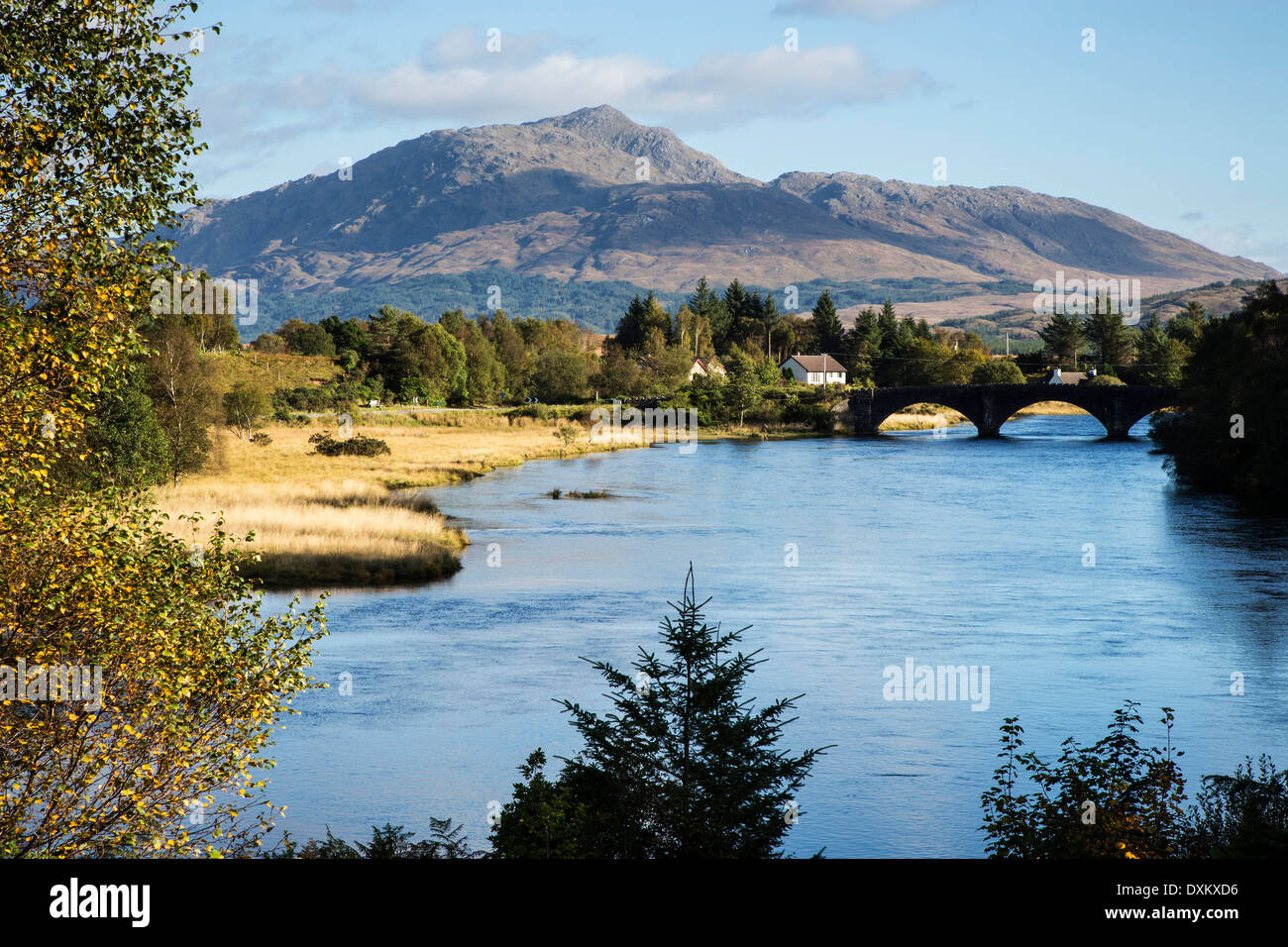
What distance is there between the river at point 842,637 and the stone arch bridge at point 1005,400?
53.3 metres

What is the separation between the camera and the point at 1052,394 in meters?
112

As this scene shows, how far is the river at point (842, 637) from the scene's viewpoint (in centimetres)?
1930

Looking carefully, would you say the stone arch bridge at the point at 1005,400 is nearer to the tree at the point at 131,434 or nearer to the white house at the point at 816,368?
the white house at the point at 816,368

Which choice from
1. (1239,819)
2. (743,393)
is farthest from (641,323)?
(1239,819)

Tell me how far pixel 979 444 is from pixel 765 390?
95.9 feet

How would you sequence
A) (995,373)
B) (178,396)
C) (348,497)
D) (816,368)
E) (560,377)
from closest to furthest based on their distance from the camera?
(348,497), (178,396), (560,377), (995,373), (816,368)

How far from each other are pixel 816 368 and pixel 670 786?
15994 cm

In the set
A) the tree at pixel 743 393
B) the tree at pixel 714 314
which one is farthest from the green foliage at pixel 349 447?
the tree at pixel 714 314

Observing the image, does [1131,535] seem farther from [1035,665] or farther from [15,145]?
[15,145]

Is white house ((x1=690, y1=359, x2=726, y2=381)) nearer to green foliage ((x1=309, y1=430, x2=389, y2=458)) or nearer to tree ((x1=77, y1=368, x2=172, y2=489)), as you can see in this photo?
green foliage ((x1=309, y1=430, x2=389, y2=458))

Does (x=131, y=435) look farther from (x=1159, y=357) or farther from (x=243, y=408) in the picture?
(x=1159, y=357)

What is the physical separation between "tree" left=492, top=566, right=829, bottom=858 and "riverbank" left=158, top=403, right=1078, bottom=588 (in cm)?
401

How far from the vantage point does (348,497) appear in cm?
5188

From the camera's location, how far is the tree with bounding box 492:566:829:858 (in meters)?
11.8
